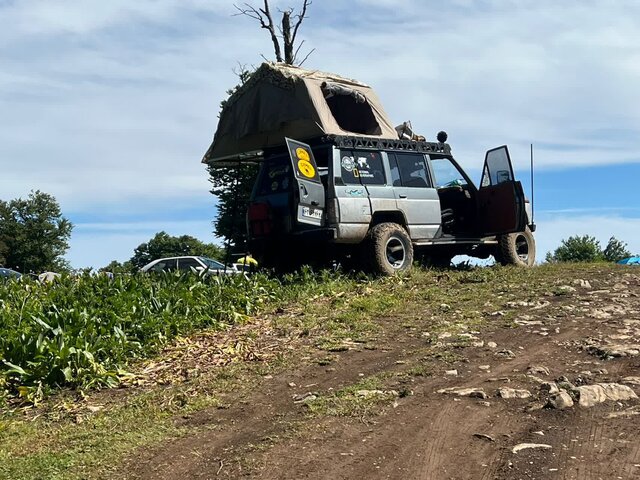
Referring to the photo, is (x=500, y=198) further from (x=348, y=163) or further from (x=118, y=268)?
(x=118, y=268)

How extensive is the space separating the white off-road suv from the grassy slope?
0.67m

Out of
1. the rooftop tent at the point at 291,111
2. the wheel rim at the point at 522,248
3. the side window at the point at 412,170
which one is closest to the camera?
the rooftop tent at the point at 291,111

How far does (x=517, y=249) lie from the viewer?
12188mm

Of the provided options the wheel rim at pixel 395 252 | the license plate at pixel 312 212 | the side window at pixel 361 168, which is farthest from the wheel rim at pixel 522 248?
the license plate at pixel 312 212

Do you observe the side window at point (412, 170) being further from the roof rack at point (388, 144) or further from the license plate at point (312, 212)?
the license plate at point (312, 212)

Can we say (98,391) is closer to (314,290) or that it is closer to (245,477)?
(245,477)

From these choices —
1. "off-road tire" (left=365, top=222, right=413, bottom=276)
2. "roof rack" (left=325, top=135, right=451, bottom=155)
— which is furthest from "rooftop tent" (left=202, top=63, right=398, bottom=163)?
"off-road tire" (left=365, top=222, right=413, bottom=276)

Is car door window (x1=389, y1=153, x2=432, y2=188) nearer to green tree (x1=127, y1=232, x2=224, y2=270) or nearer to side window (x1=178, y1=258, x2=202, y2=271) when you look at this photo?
side window (x1=178, y1=258, x2=202, y2=271)

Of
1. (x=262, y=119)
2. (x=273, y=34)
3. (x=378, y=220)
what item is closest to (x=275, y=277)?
(x=378, y=220)

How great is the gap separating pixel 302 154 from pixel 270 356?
361 cm

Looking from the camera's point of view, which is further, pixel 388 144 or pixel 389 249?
pixel 388 144

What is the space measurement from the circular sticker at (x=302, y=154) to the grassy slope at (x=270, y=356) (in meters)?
1.60

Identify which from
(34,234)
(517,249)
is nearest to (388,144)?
(517,249)

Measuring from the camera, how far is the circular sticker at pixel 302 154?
9.40 metres
